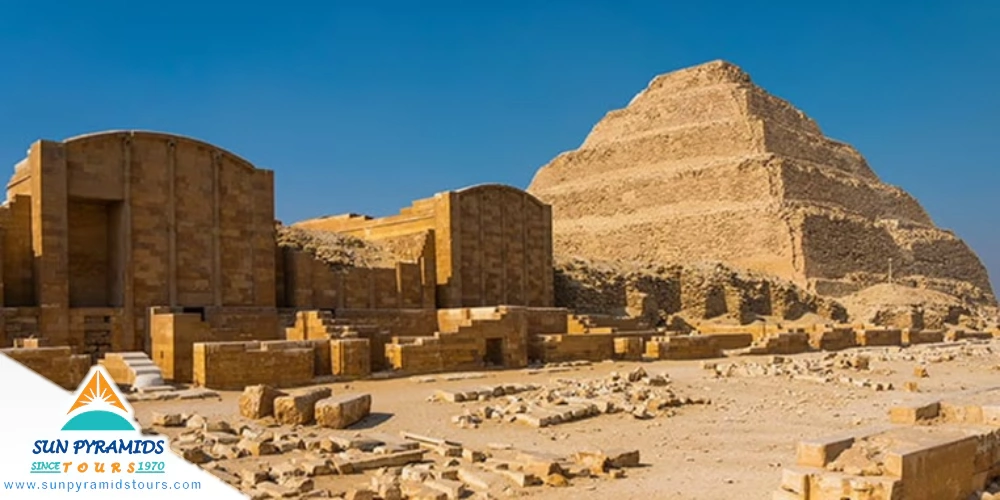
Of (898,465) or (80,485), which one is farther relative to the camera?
(80,485)

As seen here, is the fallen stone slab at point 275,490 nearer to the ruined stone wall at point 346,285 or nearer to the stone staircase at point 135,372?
the stone staircase at point 135,372

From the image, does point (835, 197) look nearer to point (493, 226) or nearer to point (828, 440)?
point (493, 226)

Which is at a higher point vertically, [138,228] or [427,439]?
[138,228]

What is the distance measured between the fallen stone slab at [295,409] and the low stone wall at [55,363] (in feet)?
13.2

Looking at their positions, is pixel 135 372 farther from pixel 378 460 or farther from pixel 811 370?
pixel 811 370

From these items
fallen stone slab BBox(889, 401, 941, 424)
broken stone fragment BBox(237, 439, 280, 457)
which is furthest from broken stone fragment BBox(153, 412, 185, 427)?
fallen stone slab BBox(889, 401, 941, 424)

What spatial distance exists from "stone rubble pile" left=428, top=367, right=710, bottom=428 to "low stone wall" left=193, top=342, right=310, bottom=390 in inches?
117

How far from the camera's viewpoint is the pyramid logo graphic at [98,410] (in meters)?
6.90

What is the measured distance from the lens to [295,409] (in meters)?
10.7

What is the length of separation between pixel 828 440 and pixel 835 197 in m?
53.5

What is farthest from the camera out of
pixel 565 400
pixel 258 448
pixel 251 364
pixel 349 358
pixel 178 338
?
pixel 349 358

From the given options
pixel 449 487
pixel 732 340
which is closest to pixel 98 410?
pixel 449 487

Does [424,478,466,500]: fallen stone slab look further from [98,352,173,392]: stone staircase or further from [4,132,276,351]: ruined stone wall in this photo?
[4,132,276,351]: ruined stone wall

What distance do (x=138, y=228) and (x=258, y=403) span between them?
10026mm
